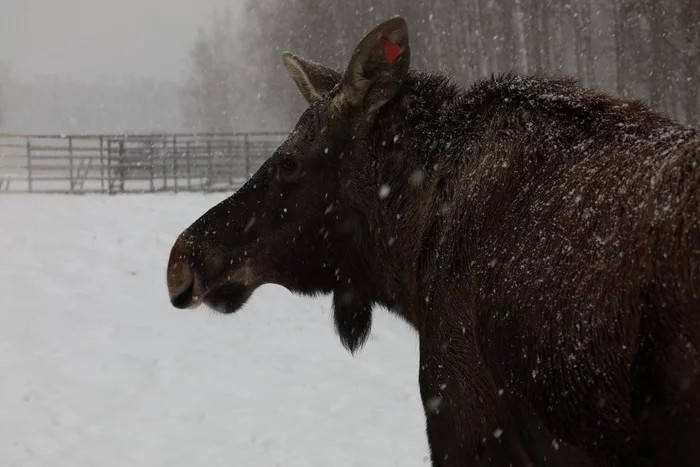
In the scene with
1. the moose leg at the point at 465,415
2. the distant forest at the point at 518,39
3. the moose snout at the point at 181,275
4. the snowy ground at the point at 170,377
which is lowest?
the snowy ground at the point at 170,377

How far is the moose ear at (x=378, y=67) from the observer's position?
2703mm

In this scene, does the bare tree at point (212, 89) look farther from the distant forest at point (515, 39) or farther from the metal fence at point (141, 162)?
the metal fence at point (141, 162)

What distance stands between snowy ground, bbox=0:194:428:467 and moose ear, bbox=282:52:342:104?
2678 mm

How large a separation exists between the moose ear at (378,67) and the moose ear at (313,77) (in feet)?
1.19

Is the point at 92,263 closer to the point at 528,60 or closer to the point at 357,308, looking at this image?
the point at 357,308

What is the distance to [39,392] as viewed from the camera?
8148 millimetres

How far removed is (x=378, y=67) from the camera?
2.81 m

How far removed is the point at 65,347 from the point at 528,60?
29959mm

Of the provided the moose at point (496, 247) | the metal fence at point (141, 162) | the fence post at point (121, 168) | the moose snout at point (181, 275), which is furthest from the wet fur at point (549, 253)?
the fence post at point (121, 168)

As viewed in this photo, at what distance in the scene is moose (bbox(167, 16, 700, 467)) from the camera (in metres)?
1.74

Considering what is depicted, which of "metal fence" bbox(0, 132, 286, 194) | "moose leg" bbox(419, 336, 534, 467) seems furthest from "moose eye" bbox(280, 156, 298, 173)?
"metal fence" bbox(0, 132, 286, 194)

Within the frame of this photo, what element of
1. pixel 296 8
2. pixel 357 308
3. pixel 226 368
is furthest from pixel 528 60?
pixel 357 308

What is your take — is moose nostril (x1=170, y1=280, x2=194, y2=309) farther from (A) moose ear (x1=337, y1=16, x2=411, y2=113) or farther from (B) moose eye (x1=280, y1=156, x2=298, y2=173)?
(A) moose ear (x1=337, y1=16, x2=411, y2=113)

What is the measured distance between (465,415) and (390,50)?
1411 mm
